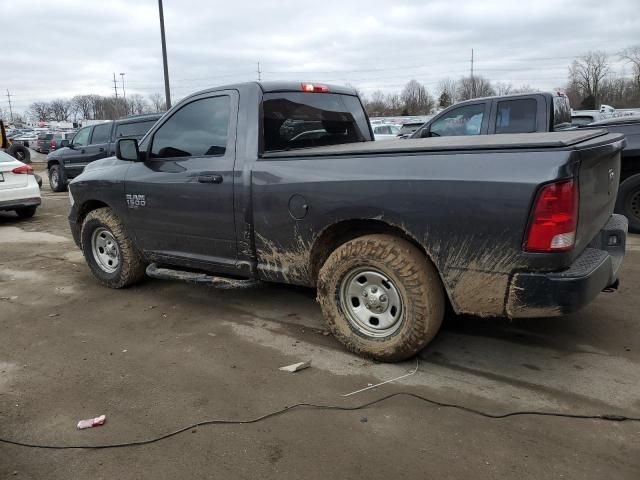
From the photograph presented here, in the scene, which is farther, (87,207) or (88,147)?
(88,147)

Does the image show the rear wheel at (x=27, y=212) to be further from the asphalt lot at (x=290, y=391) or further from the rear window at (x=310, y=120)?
the rear window at (x=310, y=120)

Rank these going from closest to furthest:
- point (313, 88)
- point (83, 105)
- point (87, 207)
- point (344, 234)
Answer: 1. point (344, 234)
2. point (313, 88)
3. point (87, 207)
4. point (83, 105)

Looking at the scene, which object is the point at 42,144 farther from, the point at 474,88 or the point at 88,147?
the point at 474,88

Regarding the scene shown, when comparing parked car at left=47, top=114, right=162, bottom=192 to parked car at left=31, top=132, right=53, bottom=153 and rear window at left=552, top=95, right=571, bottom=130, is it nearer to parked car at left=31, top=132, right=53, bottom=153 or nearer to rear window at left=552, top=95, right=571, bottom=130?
rear window at left=552, top=95, right=571, bottom=130

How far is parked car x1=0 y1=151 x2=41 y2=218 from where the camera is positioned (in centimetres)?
974

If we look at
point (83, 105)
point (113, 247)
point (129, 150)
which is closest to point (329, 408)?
point (129, 150)

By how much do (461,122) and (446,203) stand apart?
18.2 ft

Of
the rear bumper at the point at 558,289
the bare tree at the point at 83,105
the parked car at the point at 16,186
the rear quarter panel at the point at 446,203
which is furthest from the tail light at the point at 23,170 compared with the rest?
the bare tree at the point at 83,105

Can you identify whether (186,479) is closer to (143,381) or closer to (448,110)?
(143,381)

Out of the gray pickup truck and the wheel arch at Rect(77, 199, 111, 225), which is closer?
the gray pickup truck

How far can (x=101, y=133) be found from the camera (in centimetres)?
1425

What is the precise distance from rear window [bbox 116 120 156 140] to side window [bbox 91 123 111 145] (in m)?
0.61

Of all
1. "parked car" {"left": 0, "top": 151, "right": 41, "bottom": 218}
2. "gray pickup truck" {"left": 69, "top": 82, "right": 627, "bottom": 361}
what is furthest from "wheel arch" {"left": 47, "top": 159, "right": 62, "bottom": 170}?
"gray pickup truck" {"left": 69, "top": 82, "right": 627, "bottom": 361}

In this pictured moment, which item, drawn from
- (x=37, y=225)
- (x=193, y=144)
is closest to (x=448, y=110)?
(x=193, y=144)
